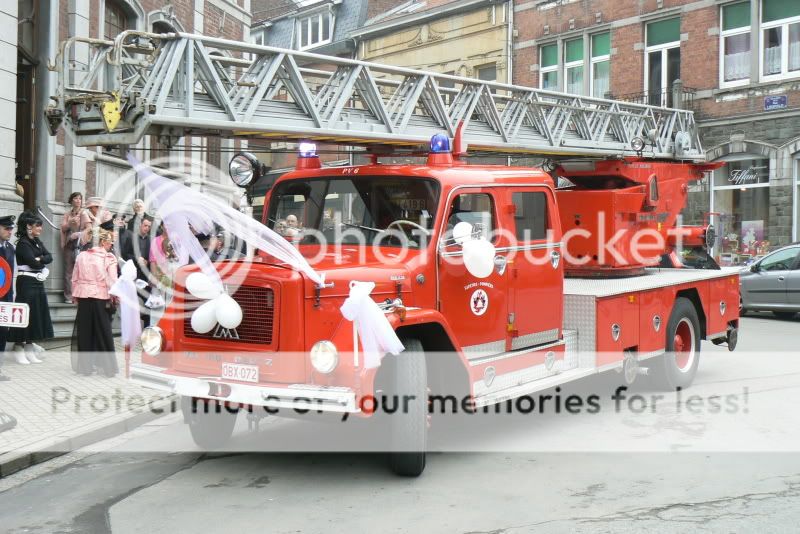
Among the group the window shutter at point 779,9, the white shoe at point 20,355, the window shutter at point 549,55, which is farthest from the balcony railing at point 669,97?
the white shoe at point 20,355

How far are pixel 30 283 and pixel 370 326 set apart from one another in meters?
6.58

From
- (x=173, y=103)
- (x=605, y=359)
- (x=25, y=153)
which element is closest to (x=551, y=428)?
(x=605, y=359)

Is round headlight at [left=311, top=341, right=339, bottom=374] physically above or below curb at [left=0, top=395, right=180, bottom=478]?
above

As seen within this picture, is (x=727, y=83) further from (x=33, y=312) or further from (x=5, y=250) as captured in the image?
(x=5, y=250)

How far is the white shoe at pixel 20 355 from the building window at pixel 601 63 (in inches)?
815

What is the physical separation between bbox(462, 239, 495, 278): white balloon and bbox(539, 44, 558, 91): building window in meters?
23.6

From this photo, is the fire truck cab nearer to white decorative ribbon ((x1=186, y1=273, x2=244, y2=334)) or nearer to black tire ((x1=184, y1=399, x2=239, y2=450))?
black tire ((x1=184, y1=399, x2=239, y2=450))

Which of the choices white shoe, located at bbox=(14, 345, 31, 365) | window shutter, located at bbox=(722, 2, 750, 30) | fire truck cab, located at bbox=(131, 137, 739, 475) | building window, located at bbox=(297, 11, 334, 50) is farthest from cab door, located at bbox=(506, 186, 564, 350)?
building window, located at bbox=(297, 11, 334, 50)

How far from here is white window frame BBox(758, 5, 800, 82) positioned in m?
23.0

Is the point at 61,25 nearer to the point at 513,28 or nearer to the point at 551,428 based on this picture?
the point at 551,428

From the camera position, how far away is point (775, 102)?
76.0 feet

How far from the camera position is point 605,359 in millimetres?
8258

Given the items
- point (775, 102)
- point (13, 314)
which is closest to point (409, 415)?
point (13, 314)

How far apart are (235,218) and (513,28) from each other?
25.7m
